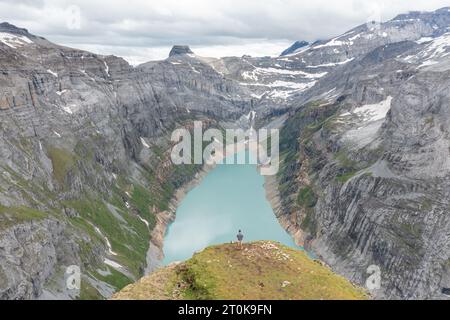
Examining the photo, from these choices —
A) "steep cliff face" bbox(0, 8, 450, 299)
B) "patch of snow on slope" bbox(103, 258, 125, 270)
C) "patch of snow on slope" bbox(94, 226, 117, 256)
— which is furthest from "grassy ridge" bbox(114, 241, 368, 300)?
"patch of snow on slope" bbox(94, 226, 117, 256)

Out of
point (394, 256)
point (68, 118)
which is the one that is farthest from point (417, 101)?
point (68, 118)

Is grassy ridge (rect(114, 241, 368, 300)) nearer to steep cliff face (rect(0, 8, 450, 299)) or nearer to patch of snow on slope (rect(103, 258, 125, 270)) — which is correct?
steep cliff face (rect(0, 8, 450, 299))

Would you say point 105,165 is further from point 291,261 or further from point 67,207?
point 291,261

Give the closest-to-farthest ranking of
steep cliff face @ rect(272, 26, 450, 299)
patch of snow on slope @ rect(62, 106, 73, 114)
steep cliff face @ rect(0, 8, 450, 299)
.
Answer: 1. steep cliff face @ rect(0, 8, 450, 299)
2. steep cliff face @ rect(272, 26, 450, 299)
3. patch of snow on slope @ rect(62, 106, 73, 114)

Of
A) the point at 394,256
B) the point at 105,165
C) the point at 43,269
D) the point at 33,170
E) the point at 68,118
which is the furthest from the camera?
the point at 105,165

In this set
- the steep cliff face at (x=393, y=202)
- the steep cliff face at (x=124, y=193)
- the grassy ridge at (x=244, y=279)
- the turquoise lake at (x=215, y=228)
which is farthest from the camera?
the turquoise lake at (x=215, y=228)

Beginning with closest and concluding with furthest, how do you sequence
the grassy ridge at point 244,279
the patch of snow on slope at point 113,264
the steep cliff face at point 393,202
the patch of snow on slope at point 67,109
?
the grassy ridge at point 244,279, the steep cliff face at point 393,202, the patch of snow on slope at point 113,264, the patch of snow on slope at point 67,109

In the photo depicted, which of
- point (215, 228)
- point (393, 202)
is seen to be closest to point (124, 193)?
point (215, 228)

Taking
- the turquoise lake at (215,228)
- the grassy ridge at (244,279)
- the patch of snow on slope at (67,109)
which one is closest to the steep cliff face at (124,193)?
the patch of snow on slope at (67,109)

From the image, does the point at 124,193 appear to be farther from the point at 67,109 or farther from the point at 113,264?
the point at 113,264

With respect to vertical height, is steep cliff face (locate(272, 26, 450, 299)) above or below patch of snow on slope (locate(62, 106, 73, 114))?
below

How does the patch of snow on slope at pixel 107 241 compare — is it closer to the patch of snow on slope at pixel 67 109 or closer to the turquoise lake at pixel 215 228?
the turquoise lake at pixel 215 228
